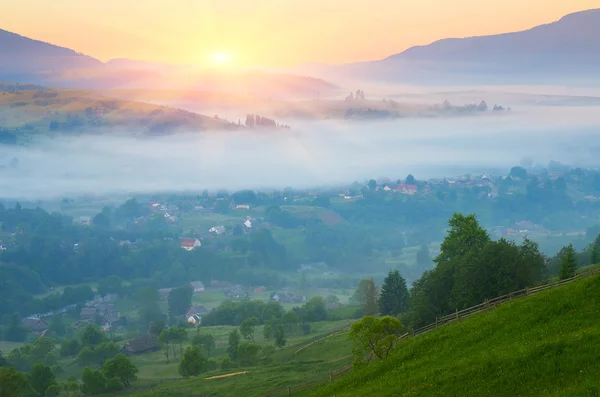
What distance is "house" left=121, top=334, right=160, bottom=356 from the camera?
388 feet

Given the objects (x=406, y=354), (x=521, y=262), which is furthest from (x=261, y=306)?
(x=406, y=354)

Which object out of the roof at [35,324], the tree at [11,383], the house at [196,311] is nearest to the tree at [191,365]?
the tree at [11,383]

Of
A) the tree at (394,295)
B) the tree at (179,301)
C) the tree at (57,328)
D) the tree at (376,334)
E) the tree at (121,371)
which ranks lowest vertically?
the tree at (57,328)

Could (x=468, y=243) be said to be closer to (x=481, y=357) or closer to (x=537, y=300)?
(x=537, y=300)

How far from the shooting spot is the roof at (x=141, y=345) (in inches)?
4670

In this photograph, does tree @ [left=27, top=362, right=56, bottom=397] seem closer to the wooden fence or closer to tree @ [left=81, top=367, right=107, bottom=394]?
tree @ [left=81, top=367, right=107, bottom=394]

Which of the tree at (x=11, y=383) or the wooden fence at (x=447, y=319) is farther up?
the wooden fence at (x=447, y=319)

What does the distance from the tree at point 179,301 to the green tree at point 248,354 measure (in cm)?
9961

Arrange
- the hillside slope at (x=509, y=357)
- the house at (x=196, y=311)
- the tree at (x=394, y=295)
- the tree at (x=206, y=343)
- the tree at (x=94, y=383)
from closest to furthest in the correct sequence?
the hillside slope at (x=509, y=357) → the tree at (x=94, y=383) → the tree at (x=394, y=295) → the tree at (x=206, y=343) → the house at (x=196, y=311)

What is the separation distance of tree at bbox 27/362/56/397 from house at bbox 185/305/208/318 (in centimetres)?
8756

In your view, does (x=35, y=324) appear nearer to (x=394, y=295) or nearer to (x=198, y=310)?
(x=198, y=310)

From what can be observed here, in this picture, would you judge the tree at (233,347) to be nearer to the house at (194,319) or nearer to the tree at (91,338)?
the tree at (91,338)

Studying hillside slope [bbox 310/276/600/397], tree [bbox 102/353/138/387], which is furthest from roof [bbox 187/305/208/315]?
hillside slope [bbox 310/276/600/397]

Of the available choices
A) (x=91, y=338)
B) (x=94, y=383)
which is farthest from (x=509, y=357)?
(x=91, y=338)
